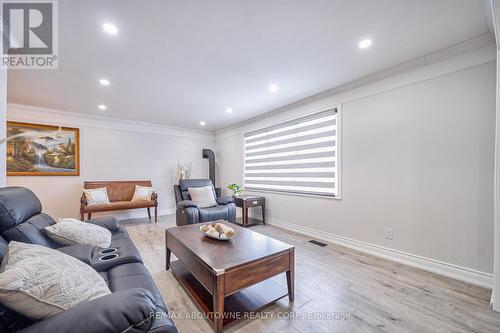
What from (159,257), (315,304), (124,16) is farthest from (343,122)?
→ (159,257)

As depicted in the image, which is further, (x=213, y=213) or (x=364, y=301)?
(x=213, y=213)

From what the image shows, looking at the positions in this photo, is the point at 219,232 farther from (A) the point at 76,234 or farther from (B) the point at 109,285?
(A) the point at 76,234

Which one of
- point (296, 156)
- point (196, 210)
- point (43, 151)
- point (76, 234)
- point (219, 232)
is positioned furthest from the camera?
point (43, 151)

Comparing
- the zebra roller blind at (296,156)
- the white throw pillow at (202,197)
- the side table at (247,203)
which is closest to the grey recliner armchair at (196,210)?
the white throw pillow at (202,197)

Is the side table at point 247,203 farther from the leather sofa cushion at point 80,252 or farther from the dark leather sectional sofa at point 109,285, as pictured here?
the leather sofa cushion at point 80,252

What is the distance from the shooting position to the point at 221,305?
1.38 meters

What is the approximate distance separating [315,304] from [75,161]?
16.8ft

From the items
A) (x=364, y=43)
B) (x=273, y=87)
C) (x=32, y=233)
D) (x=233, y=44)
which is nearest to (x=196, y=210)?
(x=32, y=233)

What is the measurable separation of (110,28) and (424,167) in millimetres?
3481

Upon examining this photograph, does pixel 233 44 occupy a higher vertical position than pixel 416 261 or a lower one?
higher

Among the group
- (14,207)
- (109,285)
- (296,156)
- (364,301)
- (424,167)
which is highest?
(296,156)

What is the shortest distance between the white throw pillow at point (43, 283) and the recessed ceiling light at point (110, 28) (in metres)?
1.79

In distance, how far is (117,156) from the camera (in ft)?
15.9

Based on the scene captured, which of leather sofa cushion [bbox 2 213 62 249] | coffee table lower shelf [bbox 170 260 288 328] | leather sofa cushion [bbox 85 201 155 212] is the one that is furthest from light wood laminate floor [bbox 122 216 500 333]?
leather sofa cushion [bbox 85 201 155 212]
